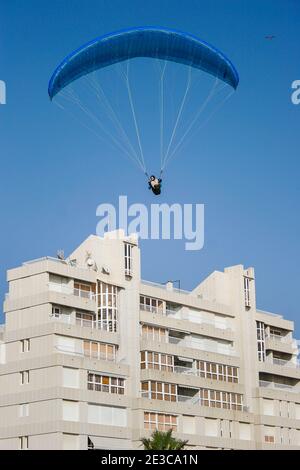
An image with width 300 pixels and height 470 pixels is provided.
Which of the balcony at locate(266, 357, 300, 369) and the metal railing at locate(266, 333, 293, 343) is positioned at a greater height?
the metal railing at locate(266, 333, 293, 343)

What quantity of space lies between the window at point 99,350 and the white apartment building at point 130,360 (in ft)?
0.34

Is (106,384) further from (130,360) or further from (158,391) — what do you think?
(158,391)

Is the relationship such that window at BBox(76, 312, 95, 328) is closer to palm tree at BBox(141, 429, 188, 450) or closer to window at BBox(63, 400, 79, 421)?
window at BBox(63, 400, 79, 421)

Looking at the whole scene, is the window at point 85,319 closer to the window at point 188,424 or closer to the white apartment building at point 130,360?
the white apartment building at point 130,360

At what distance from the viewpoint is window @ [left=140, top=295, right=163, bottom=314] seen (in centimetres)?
9712

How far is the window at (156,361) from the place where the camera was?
94.7 meters

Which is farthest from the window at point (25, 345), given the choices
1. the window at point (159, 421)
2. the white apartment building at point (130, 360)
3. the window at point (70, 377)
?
the window at point (159, 421)

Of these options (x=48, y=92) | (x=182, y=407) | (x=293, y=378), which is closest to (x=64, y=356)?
(x=182, y=407)

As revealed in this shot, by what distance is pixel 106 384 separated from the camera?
90.8 m

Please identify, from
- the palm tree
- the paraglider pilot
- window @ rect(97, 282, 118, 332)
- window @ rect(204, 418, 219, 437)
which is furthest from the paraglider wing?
window @ rect(204, 418, 219, 437)

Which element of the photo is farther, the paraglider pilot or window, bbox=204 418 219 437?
window, bbox=204 418 219 437

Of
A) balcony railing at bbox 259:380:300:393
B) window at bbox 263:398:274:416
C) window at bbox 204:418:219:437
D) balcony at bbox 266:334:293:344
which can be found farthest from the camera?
balcony at bbox 266:334:293:344

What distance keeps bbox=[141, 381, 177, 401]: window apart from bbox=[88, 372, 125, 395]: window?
269cm
